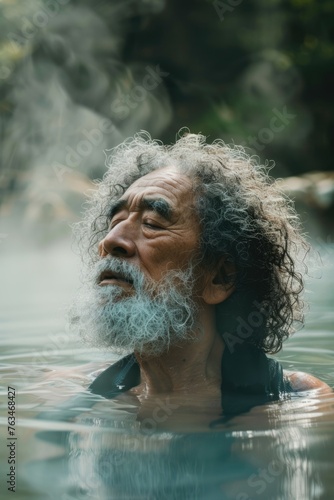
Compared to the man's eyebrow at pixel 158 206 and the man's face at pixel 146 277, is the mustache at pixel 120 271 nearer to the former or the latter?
the man's face at pixel 146 277

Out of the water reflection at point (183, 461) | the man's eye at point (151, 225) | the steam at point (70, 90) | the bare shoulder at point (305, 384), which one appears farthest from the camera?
the steam at point (70, 90)

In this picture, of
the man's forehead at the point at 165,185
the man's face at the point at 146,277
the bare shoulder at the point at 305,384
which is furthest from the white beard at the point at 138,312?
the bare shoulder at the point at 305,384

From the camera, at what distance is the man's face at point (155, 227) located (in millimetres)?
3486

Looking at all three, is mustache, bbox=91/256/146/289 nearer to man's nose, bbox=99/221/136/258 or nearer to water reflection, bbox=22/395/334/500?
man's nose, bbox=99/221/136/258

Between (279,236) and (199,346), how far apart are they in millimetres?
655

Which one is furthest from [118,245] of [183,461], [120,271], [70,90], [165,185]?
[70,90]

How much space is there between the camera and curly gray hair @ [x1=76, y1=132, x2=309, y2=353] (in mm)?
3711

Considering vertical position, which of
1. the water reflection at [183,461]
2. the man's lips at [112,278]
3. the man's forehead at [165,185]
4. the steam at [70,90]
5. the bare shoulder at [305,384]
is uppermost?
the steam at [70,90]

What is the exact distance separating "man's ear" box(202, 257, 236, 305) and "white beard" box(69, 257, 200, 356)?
109mm

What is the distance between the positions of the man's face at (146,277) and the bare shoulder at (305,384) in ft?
1.67

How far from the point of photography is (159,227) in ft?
11.7

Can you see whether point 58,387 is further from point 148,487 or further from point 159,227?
point 148,487

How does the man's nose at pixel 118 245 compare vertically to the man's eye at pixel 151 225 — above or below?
below

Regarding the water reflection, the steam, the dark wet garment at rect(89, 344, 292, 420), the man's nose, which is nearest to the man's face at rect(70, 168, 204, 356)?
the man's nose
